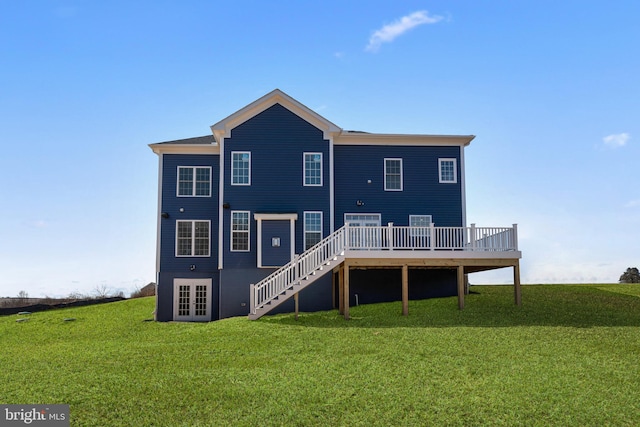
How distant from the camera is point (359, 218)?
26250mm

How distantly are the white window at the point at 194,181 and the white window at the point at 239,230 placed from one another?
81.6 inches

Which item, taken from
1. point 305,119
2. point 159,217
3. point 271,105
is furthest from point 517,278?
point 159,217

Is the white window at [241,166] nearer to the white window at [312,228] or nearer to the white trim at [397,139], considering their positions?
the white window at [312,228]

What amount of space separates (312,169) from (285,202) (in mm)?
1653

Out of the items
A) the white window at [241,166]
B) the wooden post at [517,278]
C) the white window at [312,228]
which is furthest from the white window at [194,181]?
the wooden post at [517,278]

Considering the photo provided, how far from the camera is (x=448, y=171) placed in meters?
26.8

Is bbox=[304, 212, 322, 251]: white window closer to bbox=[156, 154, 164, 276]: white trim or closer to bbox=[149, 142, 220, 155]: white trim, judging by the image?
bbox=[149, 142, 220, 155]: white trim

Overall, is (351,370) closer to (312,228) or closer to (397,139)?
(312,228)

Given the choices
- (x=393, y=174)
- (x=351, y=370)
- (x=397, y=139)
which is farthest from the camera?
(x=393, y=174)

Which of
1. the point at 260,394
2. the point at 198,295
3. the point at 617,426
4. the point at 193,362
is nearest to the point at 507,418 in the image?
the point at 617,426

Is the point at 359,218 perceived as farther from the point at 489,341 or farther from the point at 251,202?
the point at 489,341

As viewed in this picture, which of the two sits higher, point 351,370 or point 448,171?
point 448,171

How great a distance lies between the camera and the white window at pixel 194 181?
87.9ft

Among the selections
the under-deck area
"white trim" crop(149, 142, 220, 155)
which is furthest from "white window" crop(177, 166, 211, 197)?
the under-deck area
